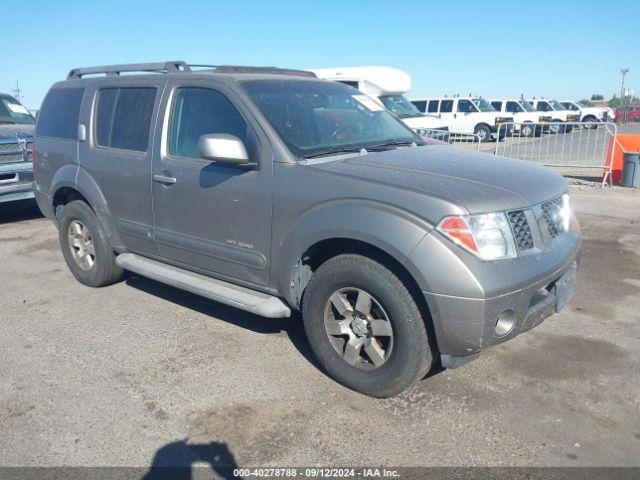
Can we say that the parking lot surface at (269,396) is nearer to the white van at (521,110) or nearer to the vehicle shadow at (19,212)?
the vehicle shadow at (19,212)

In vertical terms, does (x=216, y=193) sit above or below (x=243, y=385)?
above

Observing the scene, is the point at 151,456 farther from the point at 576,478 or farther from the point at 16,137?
the point at 16,137

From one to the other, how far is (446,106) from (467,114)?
3.40ft

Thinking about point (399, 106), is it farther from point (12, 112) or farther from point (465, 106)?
point (12, 112)

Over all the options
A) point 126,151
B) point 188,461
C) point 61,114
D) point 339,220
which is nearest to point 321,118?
point 339,220

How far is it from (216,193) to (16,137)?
6018mm

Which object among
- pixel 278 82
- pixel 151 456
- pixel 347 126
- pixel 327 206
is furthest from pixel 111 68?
pixel 151 456

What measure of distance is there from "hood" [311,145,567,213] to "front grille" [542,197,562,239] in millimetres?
51

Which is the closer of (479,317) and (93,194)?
(479,317)

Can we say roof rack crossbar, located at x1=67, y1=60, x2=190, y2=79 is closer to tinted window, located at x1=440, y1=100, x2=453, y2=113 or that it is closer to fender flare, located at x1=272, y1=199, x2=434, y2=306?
fender flare, located at x1=272, y1=199, x2=434, y2=306

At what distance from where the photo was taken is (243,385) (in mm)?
3582

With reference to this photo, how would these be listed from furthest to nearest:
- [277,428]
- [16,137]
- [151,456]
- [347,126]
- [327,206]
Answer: [16,137] < [347,126] < [327,206] < [277,428] < [151,456]

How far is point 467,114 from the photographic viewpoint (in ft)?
84.3

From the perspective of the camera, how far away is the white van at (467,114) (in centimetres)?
2536
